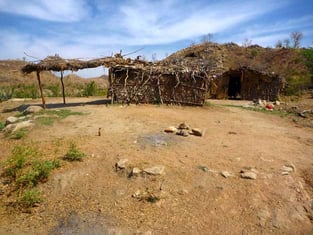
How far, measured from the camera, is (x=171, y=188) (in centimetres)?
411

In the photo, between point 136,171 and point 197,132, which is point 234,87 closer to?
point 197,132

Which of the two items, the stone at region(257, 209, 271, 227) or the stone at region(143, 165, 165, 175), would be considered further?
the stone at region(143, 165, 165, 175)

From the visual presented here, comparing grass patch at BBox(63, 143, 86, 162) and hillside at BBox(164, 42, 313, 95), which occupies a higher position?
hillside at BBox(164, 42, 313, 95)

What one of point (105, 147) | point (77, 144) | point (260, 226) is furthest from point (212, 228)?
point (77, 144)

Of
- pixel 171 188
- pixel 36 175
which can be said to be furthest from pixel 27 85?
pixel 171 188

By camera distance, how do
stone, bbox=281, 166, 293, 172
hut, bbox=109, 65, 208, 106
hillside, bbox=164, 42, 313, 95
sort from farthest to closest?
hillside, bbox=164, 42, 313, 95, hut, bbox=109, 65, 208, 106, stone, bbox=281, 166, 293, 172

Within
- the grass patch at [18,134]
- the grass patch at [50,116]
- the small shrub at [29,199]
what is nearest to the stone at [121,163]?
the small shrub at [29,199]

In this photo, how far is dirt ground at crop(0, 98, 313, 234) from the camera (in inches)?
142

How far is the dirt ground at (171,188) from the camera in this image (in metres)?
3.60

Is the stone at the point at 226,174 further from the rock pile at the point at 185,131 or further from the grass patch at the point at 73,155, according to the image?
the grass patch at the point at 73,155

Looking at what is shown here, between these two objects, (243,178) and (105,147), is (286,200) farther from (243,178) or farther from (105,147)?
(105,147)

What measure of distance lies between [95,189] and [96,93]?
40.2 ft

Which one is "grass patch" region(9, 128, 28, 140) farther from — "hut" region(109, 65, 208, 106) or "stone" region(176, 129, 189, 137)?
"hut" region(109, 65, 208, 106)

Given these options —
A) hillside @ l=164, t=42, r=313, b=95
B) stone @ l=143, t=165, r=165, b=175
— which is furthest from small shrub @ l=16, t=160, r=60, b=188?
hillside @ l=164, t=42, r=313, b=95
